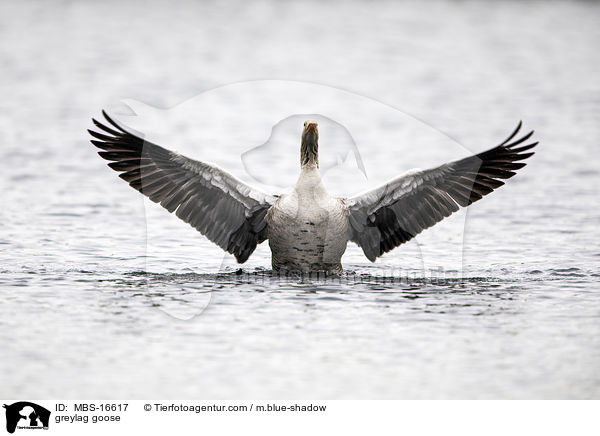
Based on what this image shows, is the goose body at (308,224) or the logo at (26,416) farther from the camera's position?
the goose body at (308,224)

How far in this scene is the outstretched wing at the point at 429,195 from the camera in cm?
1269

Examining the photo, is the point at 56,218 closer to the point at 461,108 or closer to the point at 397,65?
the point at 461,108

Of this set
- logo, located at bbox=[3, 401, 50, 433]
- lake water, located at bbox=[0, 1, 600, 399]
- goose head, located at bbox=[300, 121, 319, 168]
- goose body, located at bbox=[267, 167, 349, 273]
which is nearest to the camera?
logo, located at bbox=[3, 401, 50, 433]

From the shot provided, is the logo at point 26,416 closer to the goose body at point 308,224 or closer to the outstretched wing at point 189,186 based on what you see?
the outstretched wing at point 189,186

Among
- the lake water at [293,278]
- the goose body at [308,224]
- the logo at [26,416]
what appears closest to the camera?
the logo at [26,416]

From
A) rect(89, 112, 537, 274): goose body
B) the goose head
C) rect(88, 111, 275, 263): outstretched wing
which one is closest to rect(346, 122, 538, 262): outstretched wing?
rect(89, 112, 537, 274): goose body

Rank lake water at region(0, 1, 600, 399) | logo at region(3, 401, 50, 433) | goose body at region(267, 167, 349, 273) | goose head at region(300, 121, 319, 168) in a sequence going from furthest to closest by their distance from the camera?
1. goose head at region(300, 121, 319, 168)
2. goose body at region(267, 167, 349, 273)
3. lake water at region(0, 1, 600, 399)
4. logo at region(3, 401, 50, 433)

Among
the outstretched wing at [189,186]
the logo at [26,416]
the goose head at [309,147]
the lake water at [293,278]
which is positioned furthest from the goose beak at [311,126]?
the logo at [26,416]

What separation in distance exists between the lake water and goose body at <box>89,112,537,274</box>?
56 centimetres

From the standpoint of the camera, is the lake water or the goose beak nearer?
the lake water

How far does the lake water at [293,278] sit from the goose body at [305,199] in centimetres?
56

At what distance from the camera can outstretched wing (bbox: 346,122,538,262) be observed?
12688mm

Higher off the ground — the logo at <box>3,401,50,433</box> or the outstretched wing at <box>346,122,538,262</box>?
the outstretched wing at <box>346,122,538,262</box>

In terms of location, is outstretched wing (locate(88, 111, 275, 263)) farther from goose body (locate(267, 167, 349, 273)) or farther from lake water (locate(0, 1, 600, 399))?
lake water (locate(0, 1, 600, 399))
